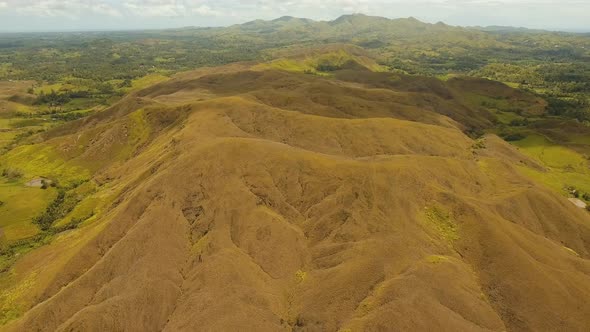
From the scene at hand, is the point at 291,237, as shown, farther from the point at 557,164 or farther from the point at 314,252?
the point at 557,164

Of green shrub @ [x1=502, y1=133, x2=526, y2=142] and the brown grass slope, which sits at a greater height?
the brown grass slope

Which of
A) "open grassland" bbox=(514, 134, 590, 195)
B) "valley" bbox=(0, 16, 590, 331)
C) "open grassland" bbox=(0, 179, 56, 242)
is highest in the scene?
"valley" bbox=(0, 16, 590, 331)

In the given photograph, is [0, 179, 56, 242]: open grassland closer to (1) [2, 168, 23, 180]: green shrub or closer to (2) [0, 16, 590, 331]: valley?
(2) [0, 16, 590, 331]: valley

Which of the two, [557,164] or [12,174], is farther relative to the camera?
[557,164]

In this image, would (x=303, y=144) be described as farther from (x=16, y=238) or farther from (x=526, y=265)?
(x=16, y=238)

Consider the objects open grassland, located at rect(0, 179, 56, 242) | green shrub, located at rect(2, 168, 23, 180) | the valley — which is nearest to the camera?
the valley

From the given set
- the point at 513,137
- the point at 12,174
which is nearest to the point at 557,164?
the point at 513,137

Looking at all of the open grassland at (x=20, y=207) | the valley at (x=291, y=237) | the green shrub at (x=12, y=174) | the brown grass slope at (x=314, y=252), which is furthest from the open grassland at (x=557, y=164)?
the green shrub at (x=12, y=174)

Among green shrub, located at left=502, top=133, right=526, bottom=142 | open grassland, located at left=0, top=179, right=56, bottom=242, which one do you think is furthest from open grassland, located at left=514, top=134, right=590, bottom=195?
open grassland, located at left=0, top=179, right=56, bottom=242
